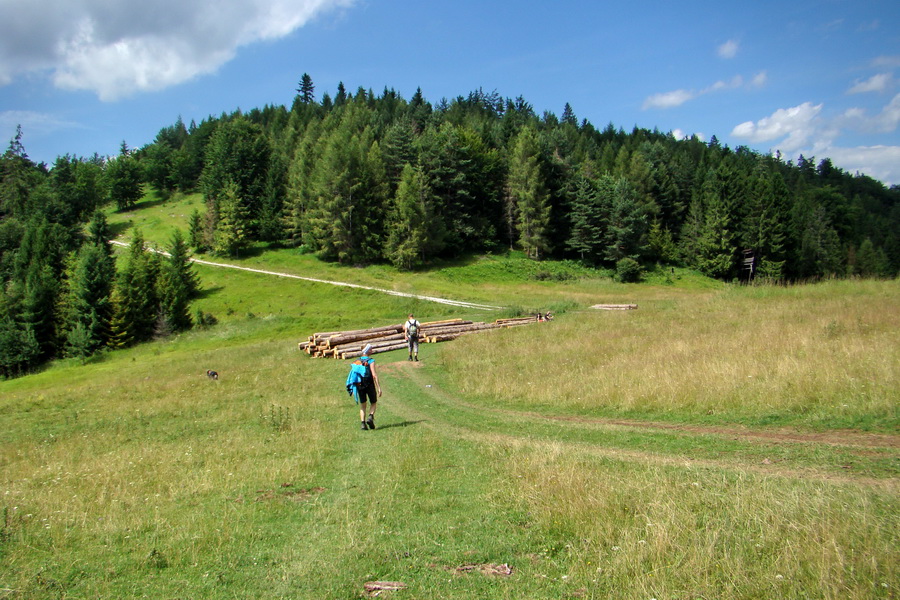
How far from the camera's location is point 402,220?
67062mm

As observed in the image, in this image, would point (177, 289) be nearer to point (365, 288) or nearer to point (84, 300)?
point (84, 300)

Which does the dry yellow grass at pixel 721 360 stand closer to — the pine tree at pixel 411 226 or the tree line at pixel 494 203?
the pine tree at pixel 411 226

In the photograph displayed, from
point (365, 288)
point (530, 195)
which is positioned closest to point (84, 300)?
point (365, 288)

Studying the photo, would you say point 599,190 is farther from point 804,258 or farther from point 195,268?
point 195,268

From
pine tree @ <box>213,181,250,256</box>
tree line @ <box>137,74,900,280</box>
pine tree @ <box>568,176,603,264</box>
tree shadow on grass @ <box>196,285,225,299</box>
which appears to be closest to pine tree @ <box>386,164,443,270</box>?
tree line @ <box>137,74,900,280</box>

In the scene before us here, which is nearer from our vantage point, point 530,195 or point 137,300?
point 137,300

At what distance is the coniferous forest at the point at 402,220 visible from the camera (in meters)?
57.5

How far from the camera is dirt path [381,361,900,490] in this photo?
845 cm

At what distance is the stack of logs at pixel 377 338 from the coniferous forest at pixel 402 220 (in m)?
31.0

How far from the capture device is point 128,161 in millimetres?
114562

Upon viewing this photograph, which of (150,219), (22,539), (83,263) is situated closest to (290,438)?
(22,539)

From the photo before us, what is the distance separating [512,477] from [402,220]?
Result: 59.9 metres

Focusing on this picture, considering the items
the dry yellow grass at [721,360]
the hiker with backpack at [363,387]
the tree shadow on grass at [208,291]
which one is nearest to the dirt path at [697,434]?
the dry yellow grass at [721,360]

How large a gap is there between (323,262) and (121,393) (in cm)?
4757
